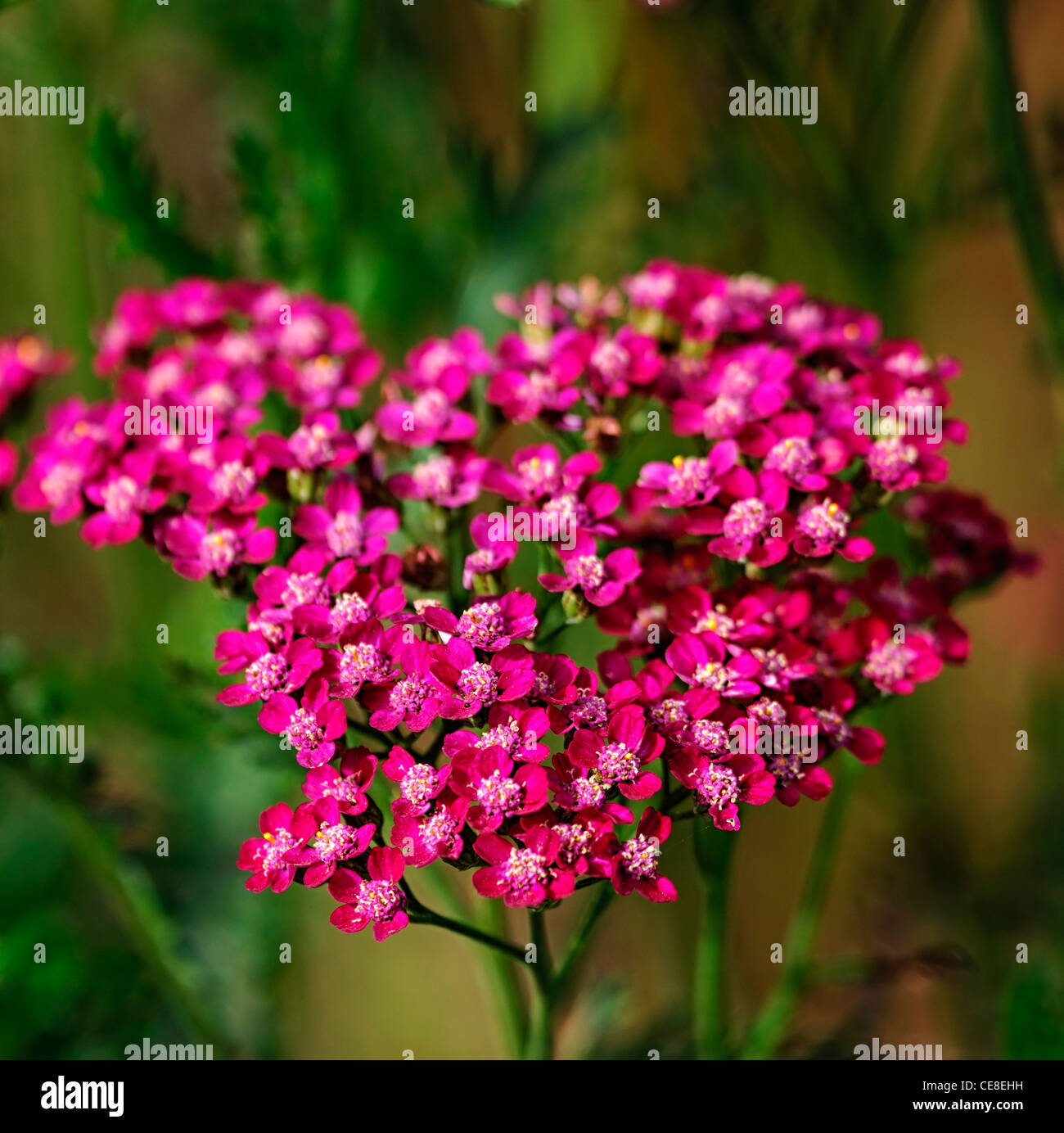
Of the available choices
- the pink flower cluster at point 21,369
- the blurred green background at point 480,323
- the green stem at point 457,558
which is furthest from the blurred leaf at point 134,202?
the green stem at point 457,558

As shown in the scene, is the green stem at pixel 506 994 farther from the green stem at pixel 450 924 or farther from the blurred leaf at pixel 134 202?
the blurred leaf at pixel 134 202

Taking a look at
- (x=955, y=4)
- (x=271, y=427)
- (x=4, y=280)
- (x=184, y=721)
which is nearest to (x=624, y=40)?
(x=955, y=4)

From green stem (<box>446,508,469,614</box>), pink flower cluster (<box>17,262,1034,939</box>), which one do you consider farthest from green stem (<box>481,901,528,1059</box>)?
green stem (<box>446,508,469,614</box>)

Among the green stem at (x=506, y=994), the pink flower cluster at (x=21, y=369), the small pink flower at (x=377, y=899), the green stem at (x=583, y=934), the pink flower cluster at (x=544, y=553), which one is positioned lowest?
the green stem at (x=506, y=994)

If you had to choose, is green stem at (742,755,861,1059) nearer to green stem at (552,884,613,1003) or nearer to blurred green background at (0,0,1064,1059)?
blurred green background at (0,0,1064,1059)

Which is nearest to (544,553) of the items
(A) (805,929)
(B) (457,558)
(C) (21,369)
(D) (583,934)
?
(B) (457,558)
